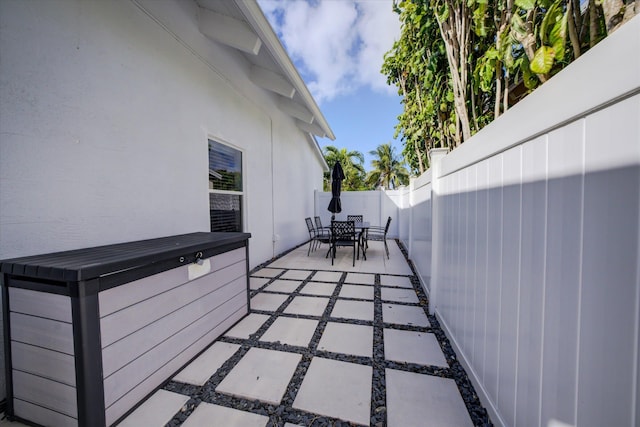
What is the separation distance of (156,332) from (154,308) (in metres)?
0.17

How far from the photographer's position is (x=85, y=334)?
47.6 inches

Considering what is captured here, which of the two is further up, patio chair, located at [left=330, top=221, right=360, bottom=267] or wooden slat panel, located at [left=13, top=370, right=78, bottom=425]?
patio chair, located at [left=330, top=221, right=360, bottom=267]

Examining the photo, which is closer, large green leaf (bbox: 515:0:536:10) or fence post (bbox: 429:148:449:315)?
large green leaf (bbox: 515:0:536:10)

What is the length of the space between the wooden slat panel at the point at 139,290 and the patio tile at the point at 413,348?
1.78 metres

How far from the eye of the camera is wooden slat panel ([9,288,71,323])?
1231mm

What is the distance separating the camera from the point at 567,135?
2.66 ft

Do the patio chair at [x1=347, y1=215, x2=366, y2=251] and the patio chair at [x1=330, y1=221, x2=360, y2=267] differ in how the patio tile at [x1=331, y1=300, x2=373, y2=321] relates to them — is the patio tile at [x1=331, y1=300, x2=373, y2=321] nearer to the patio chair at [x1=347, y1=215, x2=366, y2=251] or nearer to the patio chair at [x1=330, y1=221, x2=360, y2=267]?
the patio chair at [x1=330, y1=221, x2=360, y2=267]

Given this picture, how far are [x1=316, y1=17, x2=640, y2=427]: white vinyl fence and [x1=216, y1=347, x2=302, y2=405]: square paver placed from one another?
50.4 inches

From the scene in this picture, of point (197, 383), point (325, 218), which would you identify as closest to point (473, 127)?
point (197, 383)

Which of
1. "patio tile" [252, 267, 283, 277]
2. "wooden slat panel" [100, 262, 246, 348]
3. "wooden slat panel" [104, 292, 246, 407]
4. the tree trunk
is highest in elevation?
the tree trunk

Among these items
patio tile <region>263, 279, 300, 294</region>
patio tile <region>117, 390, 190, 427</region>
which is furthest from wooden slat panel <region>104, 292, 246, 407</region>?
patio tile <region>263, 279, 300, 294</region>

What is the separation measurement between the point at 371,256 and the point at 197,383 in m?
4.44

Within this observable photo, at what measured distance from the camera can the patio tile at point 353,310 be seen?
8.65 ft

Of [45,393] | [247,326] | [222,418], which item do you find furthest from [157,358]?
[247,326]
